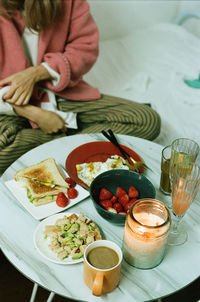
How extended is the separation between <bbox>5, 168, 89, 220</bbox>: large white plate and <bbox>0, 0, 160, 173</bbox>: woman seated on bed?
348 mm

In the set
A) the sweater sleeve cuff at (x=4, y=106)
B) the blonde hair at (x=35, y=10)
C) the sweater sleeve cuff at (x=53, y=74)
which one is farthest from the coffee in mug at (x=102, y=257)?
the blonde hair at (x=35, y=10)

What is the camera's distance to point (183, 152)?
3.28 feet

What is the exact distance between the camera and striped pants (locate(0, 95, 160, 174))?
1.35m

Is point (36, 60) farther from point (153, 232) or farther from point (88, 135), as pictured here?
point (153, 232)

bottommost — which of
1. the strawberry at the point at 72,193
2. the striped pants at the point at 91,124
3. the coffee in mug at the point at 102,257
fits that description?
the striped pants at the point at 91,124

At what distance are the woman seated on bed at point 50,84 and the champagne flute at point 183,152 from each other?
1.51 ft

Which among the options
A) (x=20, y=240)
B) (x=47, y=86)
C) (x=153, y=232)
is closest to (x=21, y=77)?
(x=47, y=86)

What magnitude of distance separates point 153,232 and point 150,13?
2.38 metres

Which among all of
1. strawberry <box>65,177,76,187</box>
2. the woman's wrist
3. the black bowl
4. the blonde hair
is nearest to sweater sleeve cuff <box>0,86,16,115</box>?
the woman's wrist

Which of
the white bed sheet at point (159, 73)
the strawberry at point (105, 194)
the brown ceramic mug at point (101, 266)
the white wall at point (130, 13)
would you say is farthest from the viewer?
the white wall at point (130, 13)

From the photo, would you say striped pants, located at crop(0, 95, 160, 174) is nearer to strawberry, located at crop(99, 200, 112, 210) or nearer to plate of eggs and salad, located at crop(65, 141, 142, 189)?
plate of eggs and salad, located at crop(65, 141, 142, 189)

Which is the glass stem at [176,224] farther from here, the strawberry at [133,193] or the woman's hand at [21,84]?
the woman's hand at [21,84]

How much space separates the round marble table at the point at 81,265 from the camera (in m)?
0.75

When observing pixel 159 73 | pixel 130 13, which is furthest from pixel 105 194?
pixel 130 13
